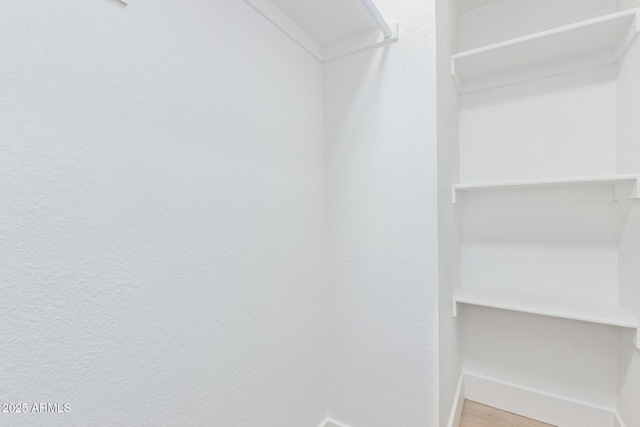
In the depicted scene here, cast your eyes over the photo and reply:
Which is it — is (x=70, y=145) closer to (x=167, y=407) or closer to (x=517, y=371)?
(x=167, y=407)

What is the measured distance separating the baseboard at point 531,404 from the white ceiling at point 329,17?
196 centimetres

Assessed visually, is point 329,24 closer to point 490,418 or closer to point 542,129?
point 542,129

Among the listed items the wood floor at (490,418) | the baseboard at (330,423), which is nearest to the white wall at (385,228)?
the baseboard at (330,423)

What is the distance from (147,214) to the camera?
A: 2.45ft

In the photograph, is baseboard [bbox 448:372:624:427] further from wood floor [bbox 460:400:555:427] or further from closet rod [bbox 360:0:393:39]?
closet rod [bbox 360:0:393:39]

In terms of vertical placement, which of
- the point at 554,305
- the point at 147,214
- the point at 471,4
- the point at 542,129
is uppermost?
the point at 471,4

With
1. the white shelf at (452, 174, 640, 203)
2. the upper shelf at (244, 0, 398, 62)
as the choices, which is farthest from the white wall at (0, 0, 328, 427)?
the white shelf at (452, 174, 640, 203)

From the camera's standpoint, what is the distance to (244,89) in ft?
3.41

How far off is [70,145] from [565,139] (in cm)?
205

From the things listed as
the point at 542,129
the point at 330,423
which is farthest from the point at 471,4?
the point at 330,423

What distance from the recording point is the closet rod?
1.10 m

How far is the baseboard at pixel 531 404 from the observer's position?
1.43 meters

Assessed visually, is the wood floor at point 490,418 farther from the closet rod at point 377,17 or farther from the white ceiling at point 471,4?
the white ceiling at point 471,4

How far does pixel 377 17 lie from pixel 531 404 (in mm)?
2129
